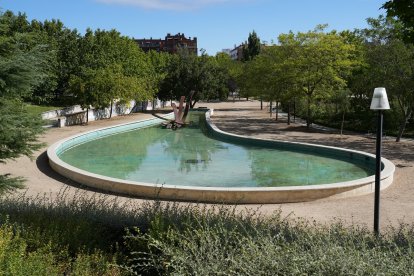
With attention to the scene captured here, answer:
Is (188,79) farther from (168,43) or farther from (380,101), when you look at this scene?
(168,43)

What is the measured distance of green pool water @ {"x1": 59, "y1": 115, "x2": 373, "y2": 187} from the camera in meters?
15.6

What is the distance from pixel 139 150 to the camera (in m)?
22.5

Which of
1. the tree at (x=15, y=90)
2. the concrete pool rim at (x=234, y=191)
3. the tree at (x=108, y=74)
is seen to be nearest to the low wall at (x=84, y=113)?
the tree at (x=108, y=74)

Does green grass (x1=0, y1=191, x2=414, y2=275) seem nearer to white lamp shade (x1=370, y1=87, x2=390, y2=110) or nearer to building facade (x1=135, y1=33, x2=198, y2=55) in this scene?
white lamp shade (x1=370, y1=87, x2=390, y2=110)

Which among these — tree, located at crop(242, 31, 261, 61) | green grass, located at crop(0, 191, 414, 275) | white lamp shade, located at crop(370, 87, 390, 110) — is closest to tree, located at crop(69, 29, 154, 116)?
green grass, located at crop(0, 191, 414, 275)

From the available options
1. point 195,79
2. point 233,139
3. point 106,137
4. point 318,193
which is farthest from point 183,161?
point 195,79

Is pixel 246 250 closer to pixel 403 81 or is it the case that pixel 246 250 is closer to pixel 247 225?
pixel 247 225

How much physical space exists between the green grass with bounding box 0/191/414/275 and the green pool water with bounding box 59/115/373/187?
25.9ft

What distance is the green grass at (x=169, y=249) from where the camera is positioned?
4699 millimetres

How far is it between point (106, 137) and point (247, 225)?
21.7 metres

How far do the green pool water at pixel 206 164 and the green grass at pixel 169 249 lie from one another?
25.9ft

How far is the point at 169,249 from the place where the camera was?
210 inches

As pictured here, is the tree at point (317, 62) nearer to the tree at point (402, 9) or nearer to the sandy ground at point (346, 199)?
the sandy ground at point (346, 199)

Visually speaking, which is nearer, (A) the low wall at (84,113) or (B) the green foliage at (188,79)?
(A) the low wall at (84,113)
